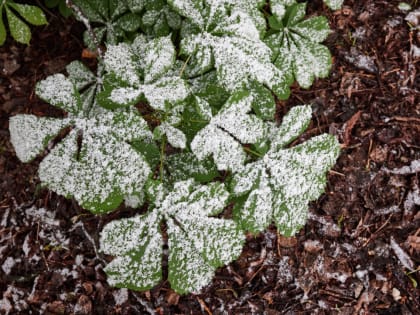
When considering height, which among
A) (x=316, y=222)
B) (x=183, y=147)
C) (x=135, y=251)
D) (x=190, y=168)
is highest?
(x=183, y=147)

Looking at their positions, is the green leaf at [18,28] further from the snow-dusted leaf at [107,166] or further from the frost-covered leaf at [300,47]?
the frost-covered leaf at [300,47]

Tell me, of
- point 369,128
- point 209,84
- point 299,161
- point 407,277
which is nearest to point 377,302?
point 407,277

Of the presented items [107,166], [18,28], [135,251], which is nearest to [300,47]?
[107,166]

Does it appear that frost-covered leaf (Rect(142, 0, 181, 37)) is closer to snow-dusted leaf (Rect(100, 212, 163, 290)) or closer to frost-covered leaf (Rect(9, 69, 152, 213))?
frost-covered leaf (Rect(9, 69, 152, 213))

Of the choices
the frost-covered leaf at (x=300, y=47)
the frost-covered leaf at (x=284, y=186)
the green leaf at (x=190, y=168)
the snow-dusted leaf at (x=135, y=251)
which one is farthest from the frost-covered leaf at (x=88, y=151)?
the frost-covered leaf at (x=300, y=47)

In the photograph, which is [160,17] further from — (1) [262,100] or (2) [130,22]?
(1) [262,100]

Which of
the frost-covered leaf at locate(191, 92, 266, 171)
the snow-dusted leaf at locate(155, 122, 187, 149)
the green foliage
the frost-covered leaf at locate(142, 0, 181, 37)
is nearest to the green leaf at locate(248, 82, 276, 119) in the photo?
the frost-covered leaf at locate(191, 92, 266, 171)
